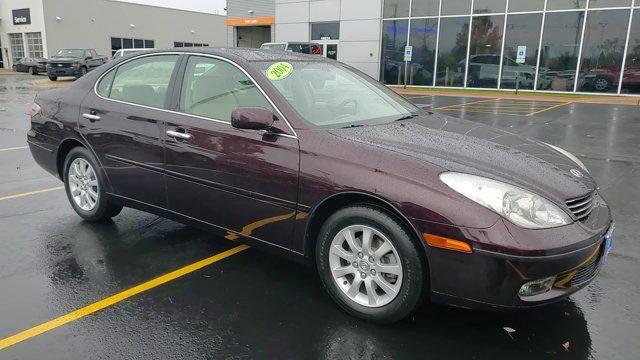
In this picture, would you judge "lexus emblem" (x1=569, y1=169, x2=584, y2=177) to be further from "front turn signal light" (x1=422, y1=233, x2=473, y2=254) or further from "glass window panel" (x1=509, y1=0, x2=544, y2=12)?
"glass window panel" (x1=509, y1=0, x2=544, y2=12)

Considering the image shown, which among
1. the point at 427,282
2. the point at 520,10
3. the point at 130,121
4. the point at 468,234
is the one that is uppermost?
the point at 520,10

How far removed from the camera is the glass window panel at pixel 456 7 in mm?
23606

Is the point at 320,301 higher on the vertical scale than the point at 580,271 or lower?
lower

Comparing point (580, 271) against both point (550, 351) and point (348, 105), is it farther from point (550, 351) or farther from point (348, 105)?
point (348, 105)

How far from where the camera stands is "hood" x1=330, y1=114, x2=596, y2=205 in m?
2.94

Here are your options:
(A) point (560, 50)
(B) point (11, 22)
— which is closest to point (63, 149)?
(A) point (560, 50)

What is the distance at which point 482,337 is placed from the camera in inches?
117

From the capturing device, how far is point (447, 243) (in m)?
A: 2.72

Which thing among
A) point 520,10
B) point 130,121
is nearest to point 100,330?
point 130,121

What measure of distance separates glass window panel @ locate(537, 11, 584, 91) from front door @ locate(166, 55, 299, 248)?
2139 cm

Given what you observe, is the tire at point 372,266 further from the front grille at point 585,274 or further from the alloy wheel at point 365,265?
the front grille at point 585,274

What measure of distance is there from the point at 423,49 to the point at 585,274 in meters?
23.7

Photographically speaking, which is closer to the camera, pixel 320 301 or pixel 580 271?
pixel 580 271

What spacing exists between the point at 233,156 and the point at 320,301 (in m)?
1.17
